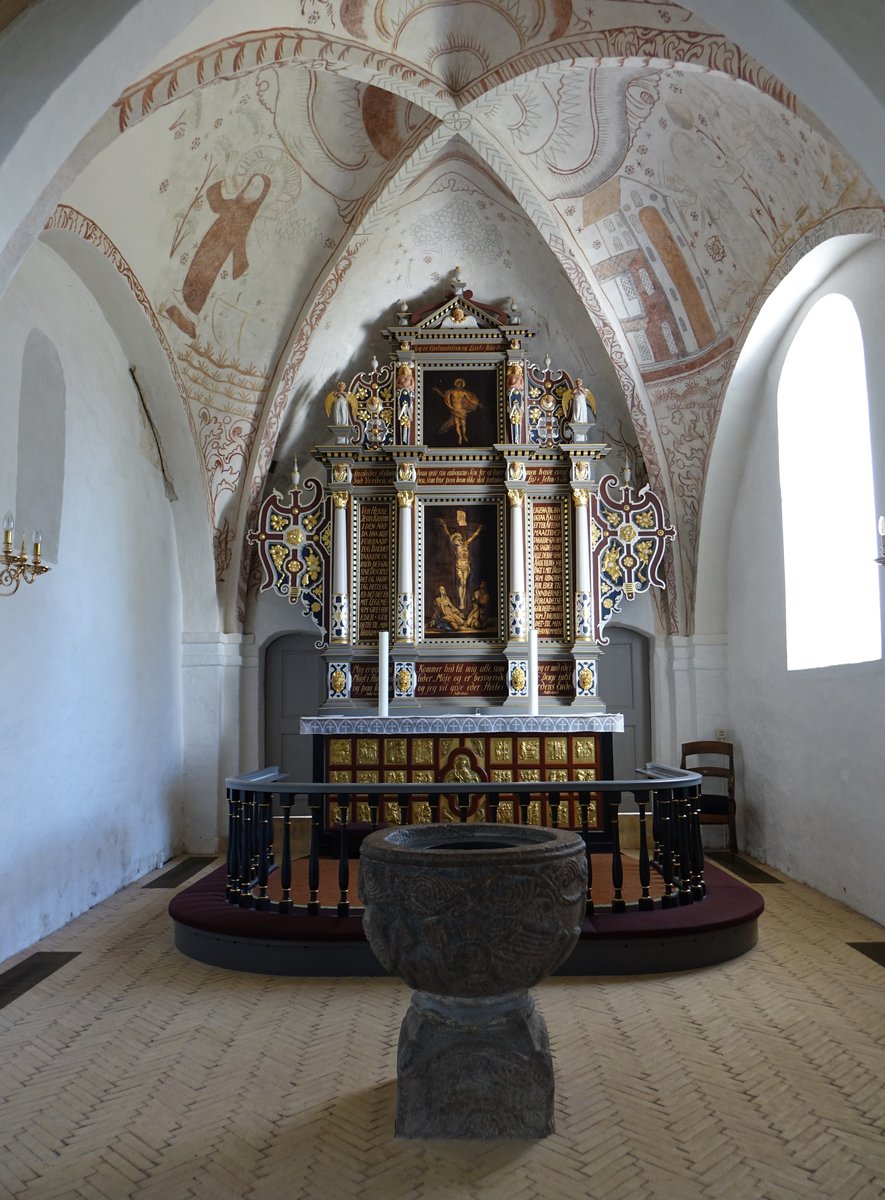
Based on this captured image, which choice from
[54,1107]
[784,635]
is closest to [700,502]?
[784,635]

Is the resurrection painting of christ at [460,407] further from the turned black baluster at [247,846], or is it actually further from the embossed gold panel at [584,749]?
the turned black baluster at [247,846]

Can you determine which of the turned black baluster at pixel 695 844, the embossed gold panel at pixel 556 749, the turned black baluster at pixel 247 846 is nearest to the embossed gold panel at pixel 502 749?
the embossed gold panel at pixel 556 749

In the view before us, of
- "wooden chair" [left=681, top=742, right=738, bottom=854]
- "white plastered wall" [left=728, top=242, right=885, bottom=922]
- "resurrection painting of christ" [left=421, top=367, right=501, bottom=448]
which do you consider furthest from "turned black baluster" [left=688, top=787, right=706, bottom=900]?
"resurrection painting of christ" [left=421, top=367, right=501, bottom=448]

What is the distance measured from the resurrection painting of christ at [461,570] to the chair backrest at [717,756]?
2.40 meters

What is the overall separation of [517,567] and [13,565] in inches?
204

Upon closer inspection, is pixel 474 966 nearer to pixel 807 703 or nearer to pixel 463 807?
pixel 463 807

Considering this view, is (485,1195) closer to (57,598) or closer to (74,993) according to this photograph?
(74,993)

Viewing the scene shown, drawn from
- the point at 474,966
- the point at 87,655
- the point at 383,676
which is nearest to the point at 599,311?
the point at 383,676

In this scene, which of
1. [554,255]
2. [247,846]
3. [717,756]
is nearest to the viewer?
[247,846]

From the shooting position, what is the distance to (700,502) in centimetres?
1023

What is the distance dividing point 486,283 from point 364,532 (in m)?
3.30

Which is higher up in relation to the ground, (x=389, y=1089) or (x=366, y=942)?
(x=366, y=942)

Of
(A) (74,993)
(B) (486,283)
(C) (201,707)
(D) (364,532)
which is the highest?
(B) (486,283)

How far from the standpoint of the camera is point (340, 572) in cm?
998
